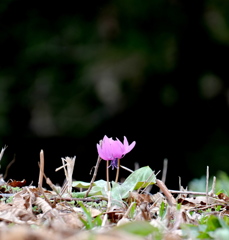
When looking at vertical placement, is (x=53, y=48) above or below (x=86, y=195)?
above

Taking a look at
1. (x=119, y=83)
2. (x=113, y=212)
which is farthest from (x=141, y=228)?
(x=119, y=83)

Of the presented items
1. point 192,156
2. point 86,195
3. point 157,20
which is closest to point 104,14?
point 157,20

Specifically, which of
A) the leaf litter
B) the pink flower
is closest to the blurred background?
the leaf litter

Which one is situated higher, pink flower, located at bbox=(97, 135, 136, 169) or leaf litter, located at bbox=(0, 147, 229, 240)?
pink flower, located at bbox=(97, 135, 136, 169)

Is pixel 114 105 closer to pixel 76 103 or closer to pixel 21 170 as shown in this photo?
pixel 76 103

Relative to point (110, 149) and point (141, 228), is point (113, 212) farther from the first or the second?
point (141, 228)

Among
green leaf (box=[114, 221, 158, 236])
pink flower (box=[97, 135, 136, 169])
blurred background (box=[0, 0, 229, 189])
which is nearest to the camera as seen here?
green leaf (box=[114, 221, 158, 236])

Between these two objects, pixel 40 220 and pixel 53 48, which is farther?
pixel 53 48

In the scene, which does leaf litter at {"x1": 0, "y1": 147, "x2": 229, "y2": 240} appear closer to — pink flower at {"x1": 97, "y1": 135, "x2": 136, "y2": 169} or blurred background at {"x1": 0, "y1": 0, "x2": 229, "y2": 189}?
pink flower at {"x1": 97, "y1": 135, "x2": 136, "y2": 169}

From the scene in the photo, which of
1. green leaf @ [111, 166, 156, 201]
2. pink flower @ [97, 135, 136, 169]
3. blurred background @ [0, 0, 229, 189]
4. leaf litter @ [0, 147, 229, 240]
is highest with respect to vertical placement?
blurred background @ [0, 0, 229, 189]
